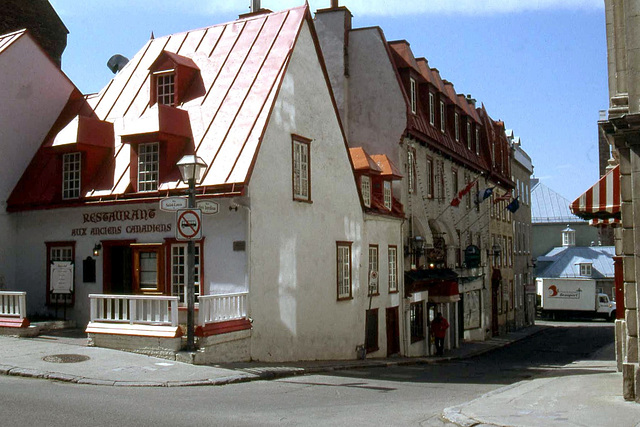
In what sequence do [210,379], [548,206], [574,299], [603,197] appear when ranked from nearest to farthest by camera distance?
[210,379]
[603,197]
[574,299]
[548,206]

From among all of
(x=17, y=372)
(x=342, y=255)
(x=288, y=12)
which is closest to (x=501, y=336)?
(x=342, y=255)

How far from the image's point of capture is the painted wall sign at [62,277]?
19281 mm

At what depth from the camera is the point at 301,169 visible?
20.0m

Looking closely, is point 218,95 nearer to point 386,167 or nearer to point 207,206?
point 207,206

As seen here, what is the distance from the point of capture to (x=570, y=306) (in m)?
59.4

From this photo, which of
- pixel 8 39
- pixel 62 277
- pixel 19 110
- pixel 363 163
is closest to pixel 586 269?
pixel 363 163

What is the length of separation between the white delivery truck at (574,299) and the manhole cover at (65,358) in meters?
50.4

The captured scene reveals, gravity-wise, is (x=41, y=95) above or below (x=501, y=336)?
above

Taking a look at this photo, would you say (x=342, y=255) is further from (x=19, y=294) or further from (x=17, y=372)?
(x=17, y=372)

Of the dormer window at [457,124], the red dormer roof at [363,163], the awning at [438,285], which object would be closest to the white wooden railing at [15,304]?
the red dormer roof at [363,163]

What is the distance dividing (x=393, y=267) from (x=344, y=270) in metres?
4.88

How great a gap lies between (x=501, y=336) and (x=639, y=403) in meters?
34.0

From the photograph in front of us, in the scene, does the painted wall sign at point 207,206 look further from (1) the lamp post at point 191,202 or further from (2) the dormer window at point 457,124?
(2) the dormer window at point 457,124

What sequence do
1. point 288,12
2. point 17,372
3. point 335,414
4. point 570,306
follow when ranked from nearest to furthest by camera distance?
point 335,414
point 17,372
point 288,12
point 570,306
